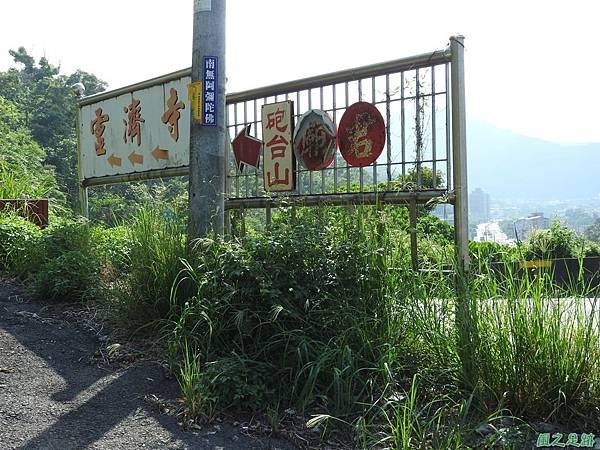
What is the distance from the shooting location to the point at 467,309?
9.94 ft

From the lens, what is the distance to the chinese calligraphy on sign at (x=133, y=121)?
23.6ft

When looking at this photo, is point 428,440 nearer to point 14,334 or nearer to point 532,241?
point 532,241

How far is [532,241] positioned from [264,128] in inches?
115

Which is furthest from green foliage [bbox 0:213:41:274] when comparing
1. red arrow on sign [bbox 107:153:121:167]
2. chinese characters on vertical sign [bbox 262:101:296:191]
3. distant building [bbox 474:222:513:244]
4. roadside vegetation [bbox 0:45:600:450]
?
distant building [bbox 474:222:513:244]

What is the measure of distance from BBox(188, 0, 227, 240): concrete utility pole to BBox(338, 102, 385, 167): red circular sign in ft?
3.54

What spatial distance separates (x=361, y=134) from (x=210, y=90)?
1.29 metres

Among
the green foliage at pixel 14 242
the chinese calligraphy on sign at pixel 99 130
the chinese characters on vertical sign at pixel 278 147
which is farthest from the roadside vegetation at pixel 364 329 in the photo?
the chinese calligraphy on sign at pixel 99 130

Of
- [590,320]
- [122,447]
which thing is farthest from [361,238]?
[122,447]

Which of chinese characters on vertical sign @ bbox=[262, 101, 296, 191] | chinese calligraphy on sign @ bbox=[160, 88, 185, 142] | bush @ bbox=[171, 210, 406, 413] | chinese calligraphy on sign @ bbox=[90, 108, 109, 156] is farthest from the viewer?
chinese calligraphy on sign @ bbox=[90, 108, 109, 156]

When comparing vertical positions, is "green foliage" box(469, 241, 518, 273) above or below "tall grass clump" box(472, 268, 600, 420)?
above

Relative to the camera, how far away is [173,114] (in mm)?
6578

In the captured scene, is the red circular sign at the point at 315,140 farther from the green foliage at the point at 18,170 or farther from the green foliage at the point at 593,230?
the green foliage at the point at 18,170

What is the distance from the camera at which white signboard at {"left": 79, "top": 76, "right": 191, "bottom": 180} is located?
6523 millimetres

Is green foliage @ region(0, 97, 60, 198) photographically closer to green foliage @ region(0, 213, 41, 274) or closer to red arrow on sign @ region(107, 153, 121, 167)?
red arrow on sign @ region(107, 153, 121, 167)
